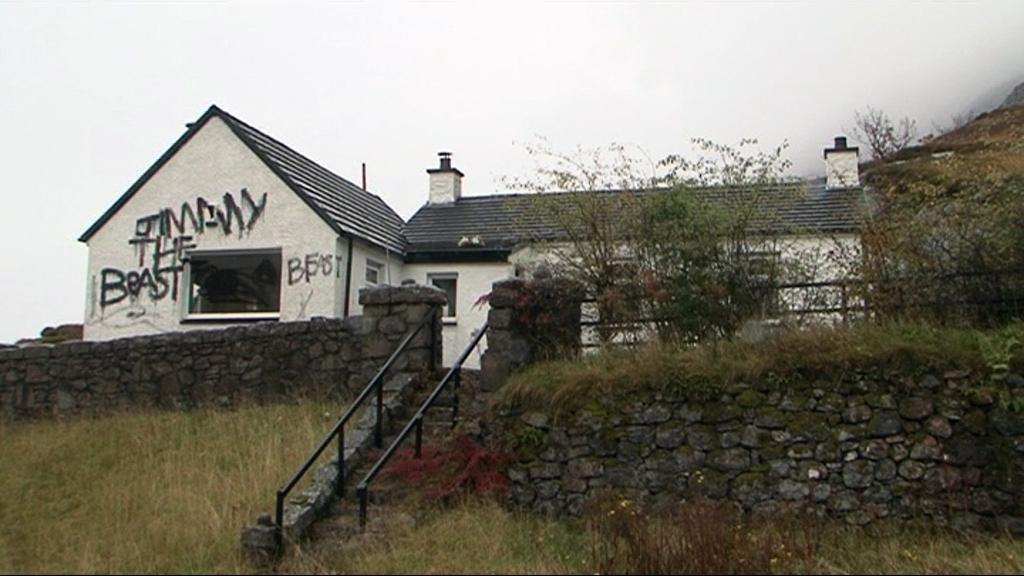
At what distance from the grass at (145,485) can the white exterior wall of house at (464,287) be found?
229 inches

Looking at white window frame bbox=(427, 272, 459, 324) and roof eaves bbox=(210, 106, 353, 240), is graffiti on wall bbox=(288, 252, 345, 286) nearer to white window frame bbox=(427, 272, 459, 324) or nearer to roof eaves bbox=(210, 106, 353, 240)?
roof eaves bbox=(210, 106, 353, 240)

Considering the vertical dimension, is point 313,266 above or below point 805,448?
above

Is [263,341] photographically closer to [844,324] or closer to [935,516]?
[844,324]

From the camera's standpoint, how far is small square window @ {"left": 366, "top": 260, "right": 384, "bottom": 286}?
17750 millimetres

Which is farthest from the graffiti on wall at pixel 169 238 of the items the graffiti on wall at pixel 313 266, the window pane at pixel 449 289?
the window pane at pixel 449 289

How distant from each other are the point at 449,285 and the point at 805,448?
11197mm

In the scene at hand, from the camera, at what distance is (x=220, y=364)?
13.1 metres

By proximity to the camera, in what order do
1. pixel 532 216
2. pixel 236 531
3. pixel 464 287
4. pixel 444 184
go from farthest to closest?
pixel 444 184
pixel 464 287
pixel 532 216
pixel 236 531

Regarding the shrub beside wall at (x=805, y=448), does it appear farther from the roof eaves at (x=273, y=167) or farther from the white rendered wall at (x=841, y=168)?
the white rendered wall at (x=841, y=168)

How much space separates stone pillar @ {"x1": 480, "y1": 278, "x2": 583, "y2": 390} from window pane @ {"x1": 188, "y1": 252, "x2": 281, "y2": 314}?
26.7ft

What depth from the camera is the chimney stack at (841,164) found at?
19.2 metres

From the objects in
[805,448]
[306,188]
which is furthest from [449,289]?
[805,448]

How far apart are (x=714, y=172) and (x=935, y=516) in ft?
17.8

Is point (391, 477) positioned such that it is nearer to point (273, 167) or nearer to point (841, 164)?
point (273, 167)
